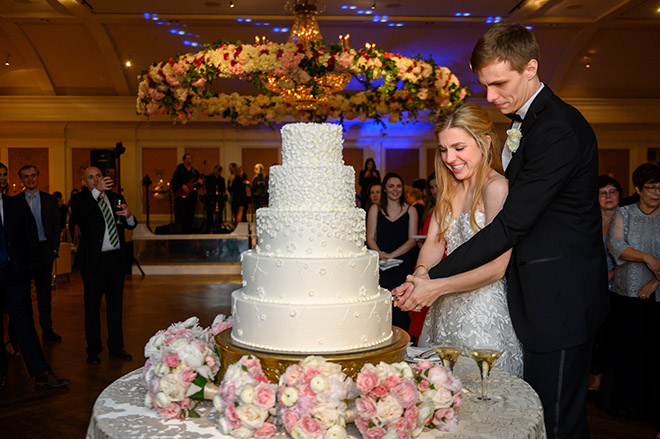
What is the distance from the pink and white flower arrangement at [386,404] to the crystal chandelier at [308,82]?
5.63 meters

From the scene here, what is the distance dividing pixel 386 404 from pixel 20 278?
4502mm

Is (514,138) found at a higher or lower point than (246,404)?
higher

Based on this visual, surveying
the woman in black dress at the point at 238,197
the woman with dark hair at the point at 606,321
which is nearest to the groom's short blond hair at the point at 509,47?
the woman with dark hair at the point at 606,321

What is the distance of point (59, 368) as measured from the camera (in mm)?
6145

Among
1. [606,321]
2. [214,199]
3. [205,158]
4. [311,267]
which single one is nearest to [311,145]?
[311,267]

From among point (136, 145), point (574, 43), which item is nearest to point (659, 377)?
point (574, 43)

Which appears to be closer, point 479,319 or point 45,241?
point 479,319

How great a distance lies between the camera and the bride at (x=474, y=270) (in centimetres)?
254

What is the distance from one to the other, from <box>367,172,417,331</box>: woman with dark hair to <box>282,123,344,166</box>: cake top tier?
14.7ft

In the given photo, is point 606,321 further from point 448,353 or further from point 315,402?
point 315,402

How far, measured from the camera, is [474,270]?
2527 millimetres

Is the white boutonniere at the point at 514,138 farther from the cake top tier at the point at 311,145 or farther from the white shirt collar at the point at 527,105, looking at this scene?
the cake top tier at the point at 311,145

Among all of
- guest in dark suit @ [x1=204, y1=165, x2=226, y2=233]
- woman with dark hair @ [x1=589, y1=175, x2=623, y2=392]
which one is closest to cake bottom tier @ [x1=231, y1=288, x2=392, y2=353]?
woman with dark hair @ [x1=589, y1=175, x2=623, y2=392]

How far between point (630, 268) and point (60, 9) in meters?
12.6
